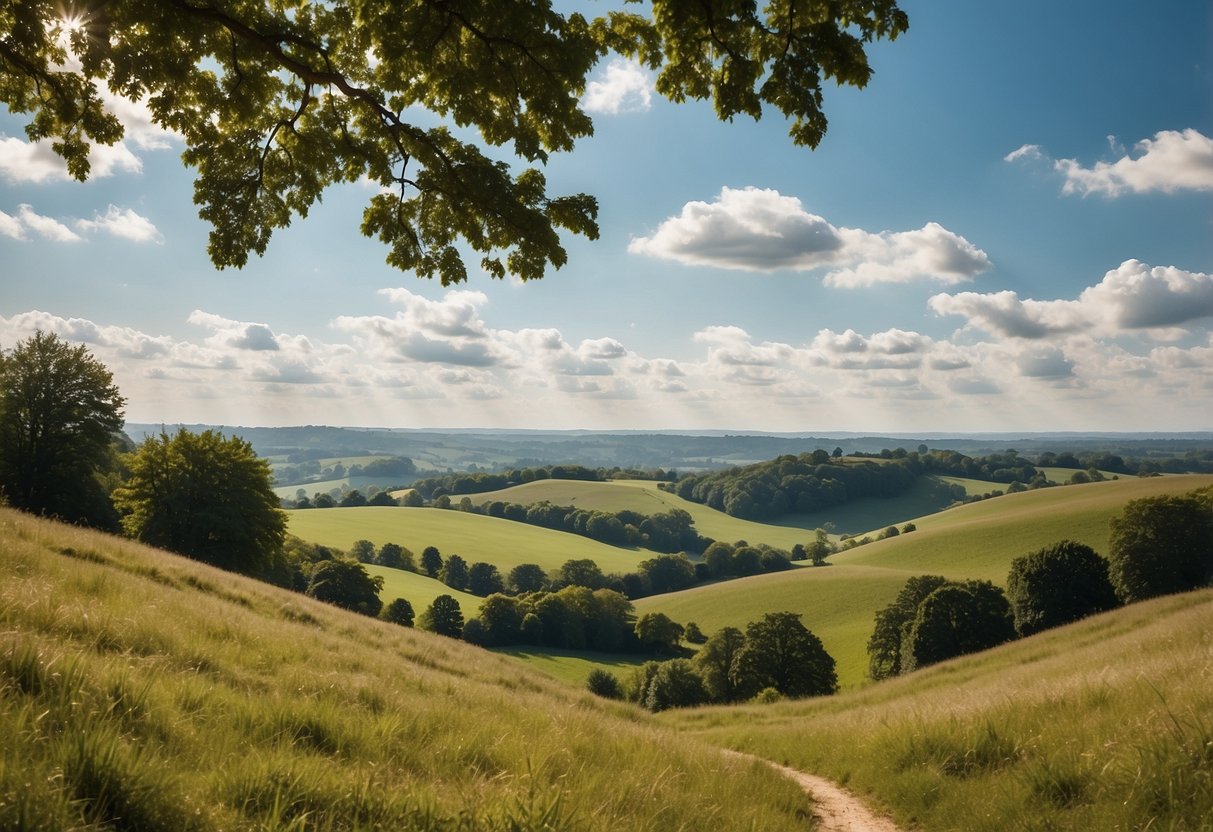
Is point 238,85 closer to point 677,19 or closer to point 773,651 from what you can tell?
point 677,19

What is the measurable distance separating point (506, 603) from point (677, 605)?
77.3 feet

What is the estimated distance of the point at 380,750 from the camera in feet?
15.2

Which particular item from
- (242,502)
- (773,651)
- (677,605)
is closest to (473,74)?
(242,502)

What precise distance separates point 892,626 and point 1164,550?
1969 cm

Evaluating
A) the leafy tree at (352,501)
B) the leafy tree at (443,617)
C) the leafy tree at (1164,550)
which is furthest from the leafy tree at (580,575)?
the leafy tree at (1164,550)

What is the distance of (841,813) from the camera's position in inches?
289

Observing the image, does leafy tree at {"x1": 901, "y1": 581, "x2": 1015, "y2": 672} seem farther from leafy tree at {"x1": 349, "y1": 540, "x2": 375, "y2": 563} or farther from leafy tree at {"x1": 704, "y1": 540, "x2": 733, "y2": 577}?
leafy tree at {"x1": 349, "y1": 540, "x2": 375, "y2": 563}

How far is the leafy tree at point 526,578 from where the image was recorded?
100 m

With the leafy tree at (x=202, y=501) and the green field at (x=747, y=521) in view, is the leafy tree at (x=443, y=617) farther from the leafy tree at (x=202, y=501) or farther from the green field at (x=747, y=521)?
the green field at (x=747, y=521)

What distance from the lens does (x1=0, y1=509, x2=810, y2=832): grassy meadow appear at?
314 centimetres

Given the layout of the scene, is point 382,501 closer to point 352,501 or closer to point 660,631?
point 352,501

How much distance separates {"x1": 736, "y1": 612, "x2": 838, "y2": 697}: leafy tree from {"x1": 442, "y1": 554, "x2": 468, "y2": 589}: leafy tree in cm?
6068

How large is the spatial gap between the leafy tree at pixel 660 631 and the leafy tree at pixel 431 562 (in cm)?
4086

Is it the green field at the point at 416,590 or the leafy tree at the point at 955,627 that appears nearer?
the leafy tree at the point at 955,627
